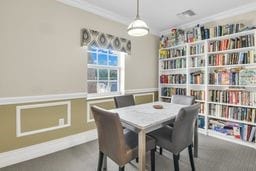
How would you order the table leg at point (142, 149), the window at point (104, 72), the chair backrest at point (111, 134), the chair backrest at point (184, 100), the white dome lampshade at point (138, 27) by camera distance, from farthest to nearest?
the window at point (104, 72) < the chair backrest at point (184, 100) < the white dome lampshade at point (138, 27) < the table leg at point (142, 149) < the chair backrest at point (111, 134)

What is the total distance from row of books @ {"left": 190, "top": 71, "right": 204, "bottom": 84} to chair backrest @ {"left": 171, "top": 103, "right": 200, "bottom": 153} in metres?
1.86

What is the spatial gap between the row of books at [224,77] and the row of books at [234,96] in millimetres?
160

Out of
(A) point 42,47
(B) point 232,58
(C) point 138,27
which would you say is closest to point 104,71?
(A) point 42,47

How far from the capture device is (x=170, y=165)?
215 cm

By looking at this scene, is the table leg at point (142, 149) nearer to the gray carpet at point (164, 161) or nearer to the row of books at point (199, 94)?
the gray carpet at point (164, 161)

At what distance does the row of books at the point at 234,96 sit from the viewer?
2.77 metres

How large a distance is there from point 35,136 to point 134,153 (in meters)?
1.62

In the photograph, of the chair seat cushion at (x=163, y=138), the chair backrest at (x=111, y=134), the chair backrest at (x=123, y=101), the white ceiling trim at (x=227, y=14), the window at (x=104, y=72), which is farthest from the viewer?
the window at (x=104, y=72)

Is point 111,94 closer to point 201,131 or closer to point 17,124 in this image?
point 17,124

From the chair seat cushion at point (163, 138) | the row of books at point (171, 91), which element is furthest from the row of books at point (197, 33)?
the chair seat cushion at point (163, 138)

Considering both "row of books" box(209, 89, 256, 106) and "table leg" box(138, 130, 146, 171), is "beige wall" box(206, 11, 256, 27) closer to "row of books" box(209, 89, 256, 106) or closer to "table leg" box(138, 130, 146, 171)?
"row of books" box(209, 89, 256, 106)

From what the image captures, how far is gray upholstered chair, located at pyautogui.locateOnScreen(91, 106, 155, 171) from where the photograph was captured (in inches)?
57.8

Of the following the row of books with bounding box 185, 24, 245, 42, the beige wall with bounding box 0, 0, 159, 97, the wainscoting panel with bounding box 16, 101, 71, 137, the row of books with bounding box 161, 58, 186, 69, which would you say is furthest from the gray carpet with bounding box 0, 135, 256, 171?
the row of books with bounding box 185, 24, 245, 42

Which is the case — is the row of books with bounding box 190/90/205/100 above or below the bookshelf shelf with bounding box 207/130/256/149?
above
